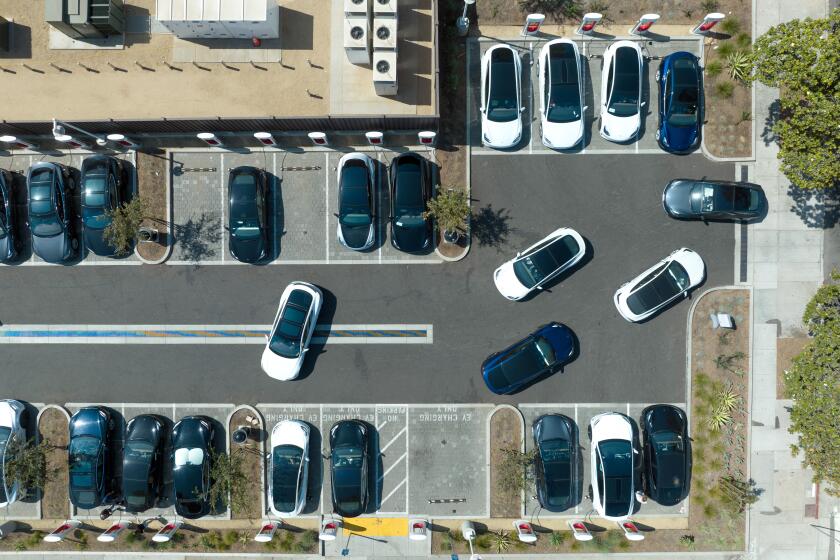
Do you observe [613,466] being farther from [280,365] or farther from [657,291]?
[280,365]

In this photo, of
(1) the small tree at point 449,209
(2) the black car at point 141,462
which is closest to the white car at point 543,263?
(1) the small tree at point 449,209

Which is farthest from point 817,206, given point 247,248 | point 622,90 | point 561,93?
point 247,248

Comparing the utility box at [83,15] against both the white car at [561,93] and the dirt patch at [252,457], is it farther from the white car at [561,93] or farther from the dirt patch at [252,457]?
the white car at [561,93]

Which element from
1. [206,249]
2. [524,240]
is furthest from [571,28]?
[206,249]

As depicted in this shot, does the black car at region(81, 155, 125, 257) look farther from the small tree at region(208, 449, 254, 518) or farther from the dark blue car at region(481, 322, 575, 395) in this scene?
the dark blue car at region(481, 322, 575, 395)

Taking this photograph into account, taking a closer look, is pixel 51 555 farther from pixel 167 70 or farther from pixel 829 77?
pixel 829 77
